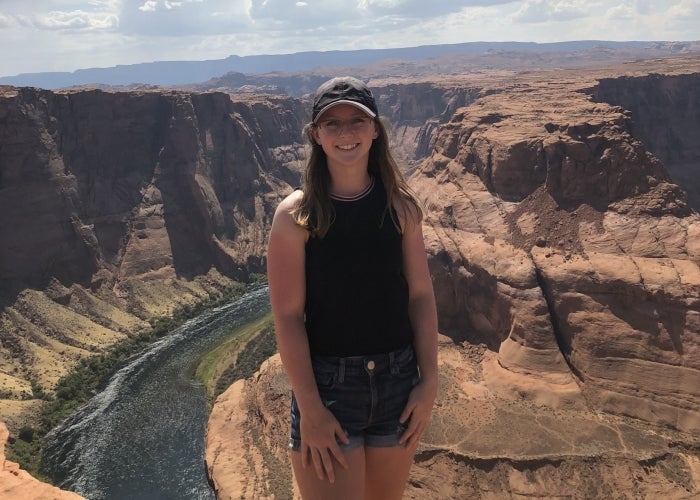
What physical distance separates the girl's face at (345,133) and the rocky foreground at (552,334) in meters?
27.8

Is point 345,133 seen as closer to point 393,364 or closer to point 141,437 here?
point 393,364

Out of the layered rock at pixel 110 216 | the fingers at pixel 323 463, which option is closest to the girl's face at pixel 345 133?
the fingers at pixel 323 463

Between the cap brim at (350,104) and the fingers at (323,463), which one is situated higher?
the cap brim at (350,104)

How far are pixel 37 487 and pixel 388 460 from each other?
5910 millimetres

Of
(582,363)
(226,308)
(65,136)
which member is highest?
(65,136)

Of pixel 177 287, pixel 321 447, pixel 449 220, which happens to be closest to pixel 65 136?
pixel 177 287

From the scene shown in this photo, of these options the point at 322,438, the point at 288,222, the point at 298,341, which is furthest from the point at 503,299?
the point at 288,222

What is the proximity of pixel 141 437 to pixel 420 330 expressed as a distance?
143 feet

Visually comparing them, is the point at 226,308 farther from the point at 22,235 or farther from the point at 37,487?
the point at 37,487

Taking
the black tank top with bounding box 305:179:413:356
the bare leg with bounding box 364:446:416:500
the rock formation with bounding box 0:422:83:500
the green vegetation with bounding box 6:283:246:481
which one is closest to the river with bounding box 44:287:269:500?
the green vegetation with bounding box 6:283:246:481

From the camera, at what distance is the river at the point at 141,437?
3828 centimetres

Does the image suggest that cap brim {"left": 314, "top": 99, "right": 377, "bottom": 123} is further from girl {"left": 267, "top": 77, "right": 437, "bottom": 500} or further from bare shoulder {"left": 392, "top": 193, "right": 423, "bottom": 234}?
bare shoulder {"left": 392, "top": 193, "right": 423, "bottom": 234}

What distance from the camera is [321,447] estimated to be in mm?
5273

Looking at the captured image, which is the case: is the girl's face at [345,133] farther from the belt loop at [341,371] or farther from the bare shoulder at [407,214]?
the belt loop at [341,371]
